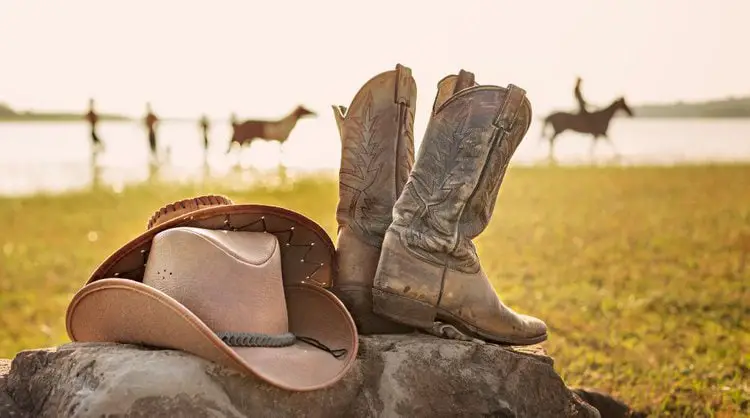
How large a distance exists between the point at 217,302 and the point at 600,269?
19.3 ft

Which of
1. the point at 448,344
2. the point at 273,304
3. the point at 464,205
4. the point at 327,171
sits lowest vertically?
the point at 327,171

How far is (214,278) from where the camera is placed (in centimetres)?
263

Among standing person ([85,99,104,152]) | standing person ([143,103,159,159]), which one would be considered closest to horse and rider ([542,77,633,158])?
standing person ([143,103,159,159])

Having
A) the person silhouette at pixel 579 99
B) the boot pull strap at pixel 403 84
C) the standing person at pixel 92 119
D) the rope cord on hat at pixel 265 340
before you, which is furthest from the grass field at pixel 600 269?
the standing person at pixel 92 119

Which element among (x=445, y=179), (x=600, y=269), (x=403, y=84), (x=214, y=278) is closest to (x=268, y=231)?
(x=214, y=278)

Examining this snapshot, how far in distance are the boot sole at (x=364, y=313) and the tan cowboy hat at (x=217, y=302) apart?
349 millimetres

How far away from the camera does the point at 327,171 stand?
19953mm

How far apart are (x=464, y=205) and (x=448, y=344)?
1.63ft

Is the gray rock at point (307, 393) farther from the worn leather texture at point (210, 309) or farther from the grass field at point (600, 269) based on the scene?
the grass field at point (600, 269)

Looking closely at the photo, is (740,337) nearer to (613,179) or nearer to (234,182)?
(613,179)

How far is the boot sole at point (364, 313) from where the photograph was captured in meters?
3.33

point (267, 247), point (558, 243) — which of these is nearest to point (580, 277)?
point (558, 243)

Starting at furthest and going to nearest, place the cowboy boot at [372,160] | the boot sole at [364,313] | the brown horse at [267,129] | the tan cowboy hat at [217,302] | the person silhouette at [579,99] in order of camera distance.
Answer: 1. the person silhouette at [579,99]
2. the brown horse at [267,129]
3. the cowboy boot at [372,160]
4. the boot sole at [364,313]
5. the tan cowboy hat at [217,302]

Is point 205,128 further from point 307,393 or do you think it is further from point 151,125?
point 307,393
